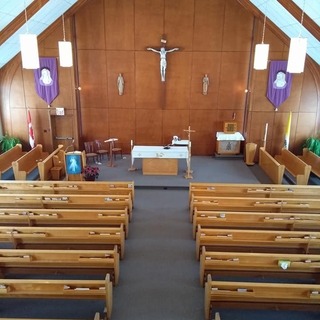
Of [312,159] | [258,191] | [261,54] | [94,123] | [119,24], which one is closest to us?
[258,191]

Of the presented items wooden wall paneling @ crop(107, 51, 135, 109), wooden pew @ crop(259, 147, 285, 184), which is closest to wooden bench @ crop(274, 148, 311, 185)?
wooden pew @ crop(259, 147, 285, 184)

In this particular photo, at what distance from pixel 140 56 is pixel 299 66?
224 inches

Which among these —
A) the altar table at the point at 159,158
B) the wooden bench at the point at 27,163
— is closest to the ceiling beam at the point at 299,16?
the altar table at the point at 159,158

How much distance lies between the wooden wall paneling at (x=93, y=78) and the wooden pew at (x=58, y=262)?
23.8ft

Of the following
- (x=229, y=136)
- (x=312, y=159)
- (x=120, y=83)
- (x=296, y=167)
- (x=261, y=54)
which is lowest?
(x=296, y=167)

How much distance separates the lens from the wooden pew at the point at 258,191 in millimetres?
7125

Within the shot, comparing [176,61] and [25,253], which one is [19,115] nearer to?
[176,61]

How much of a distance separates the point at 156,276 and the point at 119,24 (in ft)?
27.1

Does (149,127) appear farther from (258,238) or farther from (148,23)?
(258,238)

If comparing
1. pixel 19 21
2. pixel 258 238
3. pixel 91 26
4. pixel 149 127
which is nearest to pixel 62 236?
pixel 258 238

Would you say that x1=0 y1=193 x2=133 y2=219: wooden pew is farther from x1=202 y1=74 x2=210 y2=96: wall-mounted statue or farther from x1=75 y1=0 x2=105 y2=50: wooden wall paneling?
x1=75 y1=0 x2=105 y2=50: wooden wall paneling

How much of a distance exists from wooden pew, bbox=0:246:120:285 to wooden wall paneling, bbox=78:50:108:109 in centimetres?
725

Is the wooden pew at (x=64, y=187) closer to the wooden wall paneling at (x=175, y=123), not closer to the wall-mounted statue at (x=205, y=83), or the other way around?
the wooden wall paneling at (x=175, y=123)

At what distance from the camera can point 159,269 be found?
17.6ft
